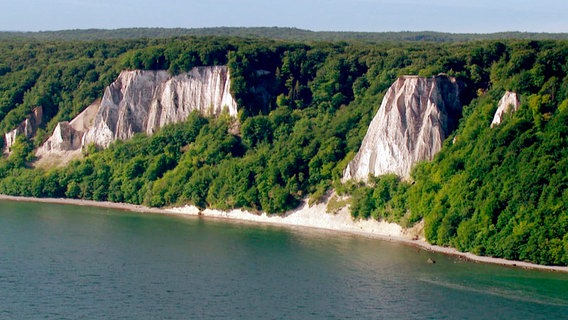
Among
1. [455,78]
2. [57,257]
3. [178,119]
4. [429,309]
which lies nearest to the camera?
[429,309]

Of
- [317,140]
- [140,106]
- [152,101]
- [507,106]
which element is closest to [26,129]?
[140,106]

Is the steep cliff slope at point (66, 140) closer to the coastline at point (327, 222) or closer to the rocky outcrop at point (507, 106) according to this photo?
the coastline at point (327, 222)

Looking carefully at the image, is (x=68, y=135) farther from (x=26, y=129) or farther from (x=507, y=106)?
(x=507, y=106)

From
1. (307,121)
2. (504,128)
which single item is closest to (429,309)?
(504,128)

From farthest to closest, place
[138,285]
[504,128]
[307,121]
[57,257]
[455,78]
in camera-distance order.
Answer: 1. [307,121]
2. [455,78]
3. [504,128]
4. [57,257]
5. [138,285]

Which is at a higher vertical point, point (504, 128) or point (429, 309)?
point (504, 128)

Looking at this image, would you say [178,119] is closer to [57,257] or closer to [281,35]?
[57,257]
